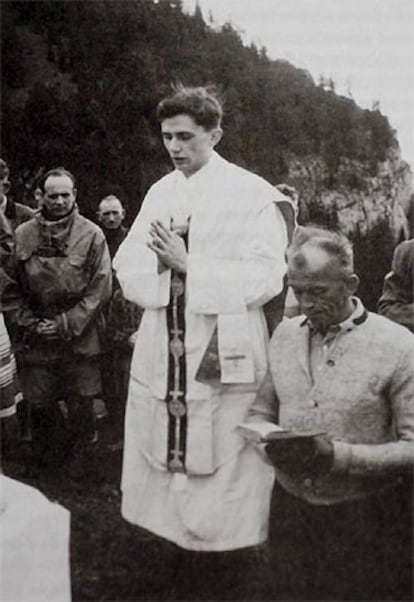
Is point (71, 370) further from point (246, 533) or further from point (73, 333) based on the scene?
point (246, 533)

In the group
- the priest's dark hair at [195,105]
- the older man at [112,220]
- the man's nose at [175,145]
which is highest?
the priest's dark hair at [195,105]

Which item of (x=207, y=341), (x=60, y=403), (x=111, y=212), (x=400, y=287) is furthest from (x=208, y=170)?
(x=60, y=403)

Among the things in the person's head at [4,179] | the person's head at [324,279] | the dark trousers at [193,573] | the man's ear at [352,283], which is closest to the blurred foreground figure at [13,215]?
the person's head at [4,179]

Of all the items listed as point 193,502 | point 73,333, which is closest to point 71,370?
point 73,333

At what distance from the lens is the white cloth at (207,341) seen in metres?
2.38

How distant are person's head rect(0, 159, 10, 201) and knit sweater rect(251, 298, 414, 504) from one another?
3.14ft

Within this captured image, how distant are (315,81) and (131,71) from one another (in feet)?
1.63

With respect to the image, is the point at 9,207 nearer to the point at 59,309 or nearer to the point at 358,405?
the point at 59,309

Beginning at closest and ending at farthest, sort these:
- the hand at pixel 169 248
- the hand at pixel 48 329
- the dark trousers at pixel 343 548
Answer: the dark trousers at pixel 343 548, the hand at pixel 169 248, the hand at pixel 48 329

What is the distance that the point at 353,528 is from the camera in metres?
2.33

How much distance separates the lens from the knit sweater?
2232mm

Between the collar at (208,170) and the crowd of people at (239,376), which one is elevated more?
the collar at (208,170)

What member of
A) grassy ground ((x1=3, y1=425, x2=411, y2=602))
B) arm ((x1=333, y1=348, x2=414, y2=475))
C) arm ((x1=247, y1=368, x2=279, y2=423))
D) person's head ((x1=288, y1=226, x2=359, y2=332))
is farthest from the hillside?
grassy ground ((x1=3, y1=425, x2=411, y2=602))

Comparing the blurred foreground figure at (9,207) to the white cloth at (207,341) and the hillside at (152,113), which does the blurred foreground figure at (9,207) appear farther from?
the white cloth at (207,341)
